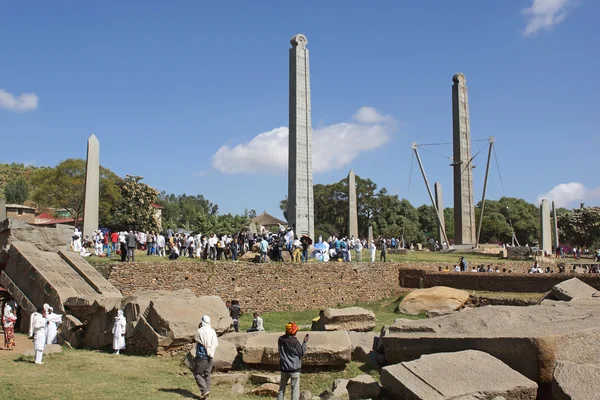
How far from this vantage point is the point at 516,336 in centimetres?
863

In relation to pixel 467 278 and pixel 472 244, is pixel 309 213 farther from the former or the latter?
pixel 472 244

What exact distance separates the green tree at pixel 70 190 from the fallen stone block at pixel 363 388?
40757 mm

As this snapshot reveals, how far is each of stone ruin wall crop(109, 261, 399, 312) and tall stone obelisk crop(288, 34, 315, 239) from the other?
5170 millimetres

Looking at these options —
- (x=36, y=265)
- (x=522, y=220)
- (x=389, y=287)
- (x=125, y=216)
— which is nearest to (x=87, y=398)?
(x=36, y=265)

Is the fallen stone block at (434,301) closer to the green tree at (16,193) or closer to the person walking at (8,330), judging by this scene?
the person walking at (8,330)

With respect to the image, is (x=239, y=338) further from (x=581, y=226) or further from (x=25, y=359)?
(x=581, y=226)

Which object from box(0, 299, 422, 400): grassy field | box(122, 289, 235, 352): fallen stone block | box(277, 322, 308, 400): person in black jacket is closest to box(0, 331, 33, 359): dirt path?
box(0, 299, 422, 400): grassy field

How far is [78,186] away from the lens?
47625 millimetres

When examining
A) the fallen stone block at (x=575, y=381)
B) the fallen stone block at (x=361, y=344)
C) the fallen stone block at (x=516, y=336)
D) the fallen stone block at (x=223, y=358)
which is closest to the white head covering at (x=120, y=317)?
the fallen stone block at (x=223, y=358)

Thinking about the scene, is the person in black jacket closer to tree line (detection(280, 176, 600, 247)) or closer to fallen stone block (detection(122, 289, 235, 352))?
fallen stone block (detection(122, 289, 235, 352))

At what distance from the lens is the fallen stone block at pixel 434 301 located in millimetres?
20422

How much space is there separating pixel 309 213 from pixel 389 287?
19.2 feet

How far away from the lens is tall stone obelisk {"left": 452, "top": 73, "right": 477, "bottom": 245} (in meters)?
38.1

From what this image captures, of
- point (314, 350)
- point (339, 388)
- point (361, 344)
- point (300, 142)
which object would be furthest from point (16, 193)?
point (339, 388)
